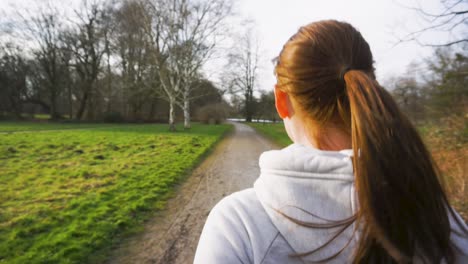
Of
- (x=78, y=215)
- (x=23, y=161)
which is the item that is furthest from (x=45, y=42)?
(x=78, y=215)

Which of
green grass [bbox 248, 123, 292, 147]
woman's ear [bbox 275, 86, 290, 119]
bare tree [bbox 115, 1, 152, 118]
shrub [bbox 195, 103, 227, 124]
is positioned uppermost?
bare tree [bbox 115, 1, 152, 118]

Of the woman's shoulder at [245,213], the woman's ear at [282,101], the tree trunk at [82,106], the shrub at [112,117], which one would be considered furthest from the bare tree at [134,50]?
the woman's shoulder at [245,213]

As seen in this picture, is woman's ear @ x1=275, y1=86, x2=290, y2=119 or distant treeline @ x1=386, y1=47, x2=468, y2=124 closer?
woman's ear @ x1=275, y1=86, x2=290, y2=119

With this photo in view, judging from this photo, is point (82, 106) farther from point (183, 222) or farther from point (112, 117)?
point (183, 222)

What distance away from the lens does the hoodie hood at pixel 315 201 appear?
2.54 ft

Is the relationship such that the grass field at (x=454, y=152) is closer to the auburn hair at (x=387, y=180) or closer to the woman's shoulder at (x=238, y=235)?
the auburn hair at (x=387, y=180)

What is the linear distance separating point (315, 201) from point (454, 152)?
7.04m

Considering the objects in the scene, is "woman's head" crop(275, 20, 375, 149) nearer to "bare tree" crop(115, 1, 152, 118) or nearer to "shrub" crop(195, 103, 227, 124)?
"bare tree" crop(115, 1, 152, 118)

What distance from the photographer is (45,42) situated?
106ft

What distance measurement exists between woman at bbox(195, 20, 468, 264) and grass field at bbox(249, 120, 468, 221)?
3.16 meters

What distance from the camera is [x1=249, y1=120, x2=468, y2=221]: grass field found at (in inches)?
174

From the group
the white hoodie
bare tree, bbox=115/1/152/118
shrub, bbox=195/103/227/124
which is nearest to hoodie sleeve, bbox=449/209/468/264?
the white hoodie

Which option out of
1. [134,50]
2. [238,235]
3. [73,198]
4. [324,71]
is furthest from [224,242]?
[134,50]

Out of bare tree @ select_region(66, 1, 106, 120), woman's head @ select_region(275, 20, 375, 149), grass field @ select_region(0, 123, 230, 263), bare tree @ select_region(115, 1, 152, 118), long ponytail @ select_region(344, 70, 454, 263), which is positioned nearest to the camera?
long ponytail @ select_region(344, 70, 454, 263)
